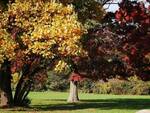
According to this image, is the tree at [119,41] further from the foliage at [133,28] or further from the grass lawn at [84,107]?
the grass lawn at [84,107]

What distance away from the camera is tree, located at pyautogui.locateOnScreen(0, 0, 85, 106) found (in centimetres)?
2642

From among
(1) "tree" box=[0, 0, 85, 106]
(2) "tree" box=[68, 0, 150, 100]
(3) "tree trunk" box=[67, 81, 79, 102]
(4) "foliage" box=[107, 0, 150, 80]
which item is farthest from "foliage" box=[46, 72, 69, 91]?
(1) "tree" box=[0, 0, 85, 106]

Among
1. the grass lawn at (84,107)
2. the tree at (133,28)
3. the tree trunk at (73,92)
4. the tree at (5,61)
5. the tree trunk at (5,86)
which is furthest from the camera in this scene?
the tree trunk at (73,92)

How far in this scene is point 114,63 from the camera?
4212 cm

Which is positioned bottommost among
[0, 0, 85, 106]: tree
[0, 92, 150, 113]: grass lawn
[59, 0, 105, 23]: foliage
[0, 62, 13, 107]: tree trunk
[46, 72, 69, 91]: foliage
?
[0, 92, 150, 113]: grass lawn

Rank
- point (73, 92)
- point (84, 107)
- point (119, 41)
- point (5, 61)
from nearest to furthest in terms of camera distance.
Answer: point (5, 61) < point (84, 107) < point (119, 41) < point (73, 92)

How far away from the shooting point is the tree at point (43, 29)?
26422 mm

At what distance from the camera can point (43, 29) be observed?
87.8 ft

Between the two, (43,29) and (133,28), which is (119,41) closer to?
(133,28)

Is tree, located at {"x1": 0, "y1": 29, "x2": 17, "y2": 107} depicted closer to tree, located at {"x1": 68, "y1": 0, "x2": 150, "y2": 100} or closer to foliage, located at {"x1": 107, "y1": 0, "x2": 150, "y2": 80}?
tree, located at {"x1": 68, "y1": 0, "x2": 150, "y2": 100}

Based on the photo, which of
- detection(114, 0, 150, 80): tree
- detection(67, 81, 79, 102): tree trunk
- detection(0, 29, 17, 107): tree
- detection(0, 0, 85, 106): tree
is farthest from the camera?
detection(67, 81, 79, 102): tree trunk

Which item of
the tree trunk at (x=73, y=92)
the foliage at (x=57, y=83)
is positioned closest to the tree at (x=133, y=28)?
the tree trunk at (x=73, y=92)

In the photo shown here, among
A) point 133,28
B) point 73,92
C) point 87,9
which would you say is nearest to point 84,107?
point 87,9

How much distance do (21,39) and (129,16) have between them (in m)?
13.5
